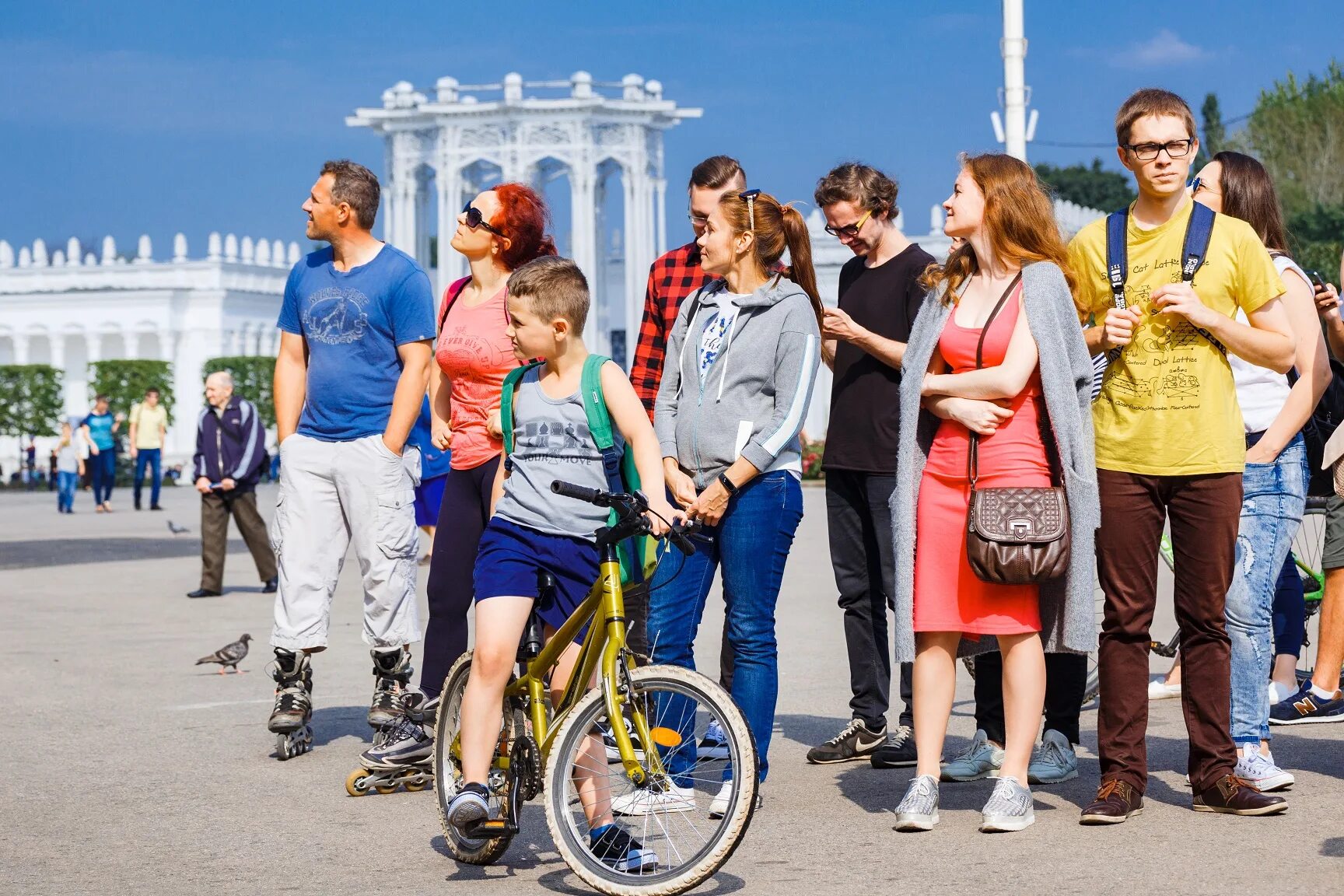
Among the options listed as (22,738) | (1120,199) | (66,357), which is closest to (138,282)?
(66,357)

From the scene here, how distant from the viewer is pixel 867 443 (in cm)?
696

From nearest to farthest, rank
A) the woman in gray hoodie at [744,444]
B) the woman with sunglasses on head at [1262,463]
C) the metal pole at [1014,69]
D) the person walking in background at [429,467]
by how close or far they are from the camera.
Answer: the woman in gray hoodie at [744,444] → the woman with sunglasses on head at [1262,463] → the person walking in background at [429,467] → the metal pole at [1014,69]

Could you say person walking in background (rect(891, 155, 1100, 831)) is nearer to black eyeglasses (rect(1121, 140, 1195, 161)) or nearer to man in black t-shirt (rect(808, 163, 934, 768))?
black eyeglasses (rect(1121, 140, 1195, 161))

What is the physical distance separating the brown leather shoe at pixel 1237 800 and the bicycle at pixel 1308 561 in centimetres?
222

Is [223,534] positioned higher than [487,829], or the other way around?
[223,534]

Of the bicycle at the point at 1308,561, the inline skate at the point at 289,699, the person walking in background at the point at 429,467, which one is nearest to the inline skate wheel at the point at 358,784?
the inline skate at the point at 289,699

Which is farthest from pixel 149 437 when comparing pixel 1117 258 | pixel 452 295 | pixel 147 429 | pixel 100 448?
pixel 1117 258

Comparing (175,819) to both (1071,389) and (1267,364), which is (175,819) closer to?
(1071,389)

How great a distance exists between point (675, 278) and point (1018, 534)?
204 cm

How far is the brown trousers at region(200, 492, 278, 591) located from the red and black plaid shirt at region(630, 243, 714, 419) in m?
8.13

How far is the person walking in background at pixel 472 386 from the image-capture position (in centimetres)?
679

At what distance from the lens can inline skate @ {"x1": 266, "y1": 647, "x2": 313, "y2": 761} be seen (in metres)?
7.21

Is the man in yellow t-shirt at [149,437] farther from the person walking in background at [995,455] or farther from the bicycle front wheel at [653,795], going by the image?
the bicycle front wheel at [653,795]

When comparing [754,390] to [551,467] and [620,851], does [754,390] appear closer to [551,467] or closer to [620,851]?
[551,467]
